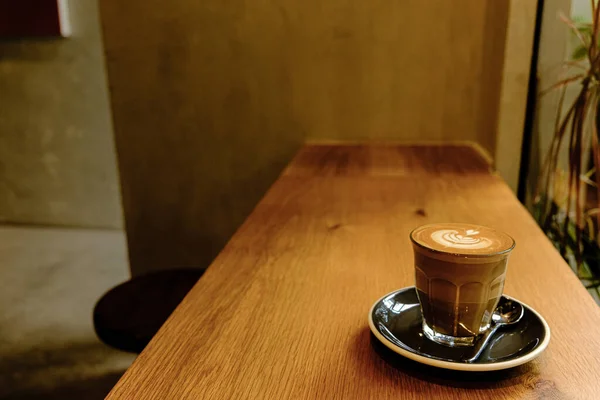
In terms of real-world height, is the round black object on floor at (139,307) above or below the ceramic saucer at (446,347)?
below

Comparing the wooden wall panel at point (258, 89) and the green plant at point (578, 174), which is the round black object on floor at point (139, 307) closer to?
the wooden wall panel at point (258, 89)

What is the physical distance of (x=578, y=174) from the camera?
131 cm

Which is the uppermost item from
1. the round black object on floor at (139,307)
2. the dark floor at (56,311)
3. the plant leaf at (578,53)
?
the plant leaf at (578,53)

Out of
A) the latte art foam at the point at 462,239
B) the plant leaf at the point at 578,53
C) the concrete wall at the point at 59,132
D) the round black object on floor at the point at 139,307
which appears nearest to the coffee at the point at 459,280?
the latte art foam at the point at 462,239

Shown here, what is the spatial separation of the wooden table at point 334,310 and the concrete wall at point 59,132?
2.58m

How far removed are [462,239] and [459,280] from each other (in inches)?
2.0

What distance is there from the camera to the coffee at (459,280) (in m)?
0.52

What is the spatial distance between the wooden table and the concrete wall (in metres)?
2.58

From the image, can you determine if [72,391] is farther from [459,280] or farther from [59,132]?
[59,132]

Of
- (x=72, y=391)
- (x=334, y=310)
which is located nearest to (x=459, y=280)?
(x=334, y=310)

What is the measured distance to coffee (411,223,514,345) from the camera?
1.72 ft

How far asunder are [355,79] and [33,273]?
89.6 inches

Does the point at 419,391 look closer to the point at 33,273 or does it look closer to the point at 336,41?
the point at 336,41

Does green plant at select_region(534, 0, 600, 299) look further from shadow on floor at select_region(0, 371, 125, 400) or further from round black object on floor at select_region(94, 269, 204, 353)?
shadow on floor at select_region(0, 371, 125, 400)
